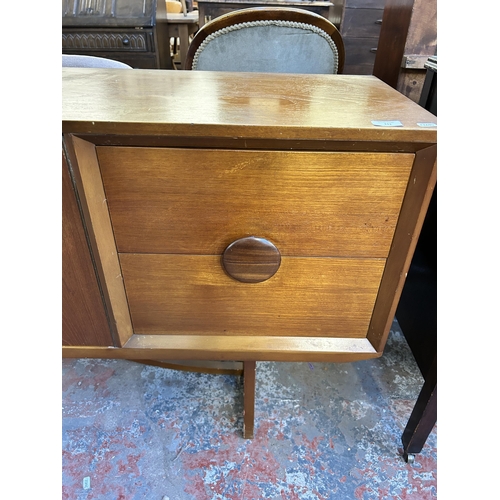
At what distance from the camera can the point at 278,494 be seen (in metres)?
0.74

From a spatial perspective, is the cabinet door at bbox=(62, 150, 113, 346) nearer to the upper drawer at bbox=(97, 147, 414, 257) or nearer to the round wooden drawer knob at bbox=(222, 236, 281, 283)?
the upper drawer at bbox=(97, 147, 414, 257)

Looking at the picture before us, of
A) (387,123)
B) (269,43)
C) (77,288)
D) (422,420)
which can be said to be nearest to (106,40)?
(269,43)

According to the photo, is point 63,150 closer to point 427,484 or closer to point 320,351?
point 320,351

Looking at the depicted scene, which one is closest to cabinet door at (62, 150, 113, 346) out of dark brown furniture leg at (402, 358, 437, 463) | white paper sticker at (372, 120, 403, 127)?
white paper sticker at (372, 120, 403, 127)

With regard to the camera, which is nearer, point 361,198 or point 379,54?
point 361,198

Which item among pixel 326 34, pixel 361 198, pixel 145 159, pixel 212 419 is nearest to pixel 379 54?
pixel 326 34

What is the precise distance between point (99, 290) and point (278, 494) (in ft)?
1.74

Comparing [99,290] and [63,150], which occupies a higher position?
[63,150]

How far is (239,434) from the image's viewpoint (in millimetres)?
843

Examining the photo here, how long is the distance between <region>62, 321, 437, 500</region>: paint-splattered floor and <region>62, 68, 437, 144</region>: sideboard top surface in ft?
2.20

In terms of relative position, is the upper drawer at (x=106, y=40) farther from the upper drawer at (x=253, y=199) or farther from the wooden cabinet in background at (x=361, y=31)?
the upper drawer at (x=253, y=199)

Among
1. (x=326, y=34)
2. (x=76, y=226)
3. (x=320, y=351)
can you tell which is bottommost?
(x=320, y=351)

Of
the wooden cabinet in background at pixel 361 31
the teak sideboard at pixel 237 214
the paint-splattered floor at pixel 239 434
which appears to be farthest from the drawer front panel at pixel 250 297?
the wooden cabinet in background at pixel 361 31

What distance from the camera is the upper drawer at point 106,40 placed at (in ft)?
7.47
